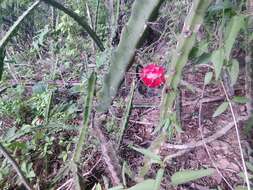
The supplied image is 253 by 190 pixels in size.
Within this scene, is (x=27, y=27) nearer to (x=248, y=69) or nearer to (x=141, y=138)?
(x=141, y=138)

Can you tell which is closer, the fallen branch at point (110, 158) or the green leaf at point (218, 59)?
the green leaf at point (218, 59)

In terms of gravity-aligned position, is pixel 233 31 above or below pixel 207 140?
above

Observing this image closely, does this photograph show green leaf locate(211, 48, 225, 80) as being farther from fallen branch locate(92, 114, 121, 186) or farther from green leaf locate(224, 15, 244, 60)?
fallen branch locate(92, 114, 121, 186)

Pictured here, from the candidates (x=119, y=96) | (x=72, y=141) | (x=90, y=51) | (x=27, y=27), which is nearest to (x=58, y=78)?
(x=90, y=51)

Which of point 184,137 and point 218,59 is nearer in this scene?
point 218,59

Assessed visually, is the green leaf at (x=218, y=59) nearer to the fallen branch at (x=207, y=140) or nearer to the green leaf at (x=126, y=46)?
the green leaf at (x=126, y=46)

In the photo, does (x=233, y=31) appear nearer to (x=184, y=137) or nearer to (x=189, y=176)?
(x=189, y=176)

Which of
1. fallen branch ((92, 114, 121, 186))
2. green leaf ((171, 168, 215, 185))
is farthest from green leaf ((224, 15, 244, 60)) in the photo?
fallen branch ((92, 114, 121, 186))

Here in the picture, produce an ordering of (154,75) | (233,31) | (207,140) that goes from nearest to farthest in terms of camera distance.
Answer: (233,31)
(154,75)
(207,140)

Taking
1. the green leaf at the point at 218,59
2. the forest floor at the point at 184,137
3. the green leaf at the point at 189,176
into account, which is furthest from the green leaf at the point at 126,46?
the green leaf at the point at 189,176

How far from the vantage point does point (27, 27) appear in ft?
7.47

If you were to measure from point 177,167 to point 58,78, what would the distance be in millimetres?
874

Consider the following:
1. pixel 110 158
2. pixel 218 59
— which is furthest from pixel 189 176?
pixel 110 158

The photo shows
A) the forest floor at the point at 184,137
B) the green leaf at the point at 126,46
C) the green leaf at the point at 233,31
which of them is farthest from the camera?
the forest floor at the point at 184,137
